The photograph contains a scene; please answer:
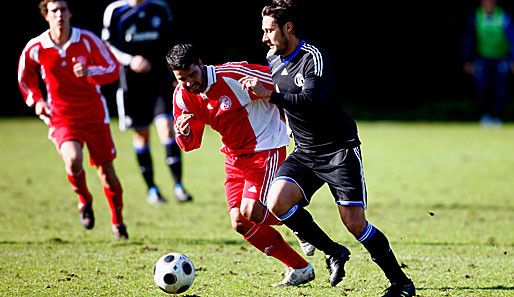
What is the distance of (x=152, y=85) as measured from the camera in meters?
8.49

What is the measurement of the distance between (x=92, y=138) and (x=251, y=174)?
205 centimetres

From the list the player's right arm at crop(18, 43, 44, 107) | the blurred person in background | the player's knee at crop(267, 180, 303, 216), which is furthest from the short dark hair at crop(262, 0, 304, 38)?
the blurred person in background

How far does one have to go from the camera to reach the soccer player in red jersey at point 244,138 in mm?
4777

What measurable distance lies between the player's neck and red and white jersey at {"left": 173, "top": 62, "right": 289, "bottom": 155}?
184 cm

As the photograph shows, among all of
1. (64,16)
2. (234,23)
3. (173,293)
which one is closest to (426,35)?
(234,23)

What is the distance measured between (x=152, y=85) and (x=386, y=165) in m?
4.11

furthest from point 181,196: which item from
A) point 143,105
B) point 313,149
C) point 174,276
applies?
point 313,149

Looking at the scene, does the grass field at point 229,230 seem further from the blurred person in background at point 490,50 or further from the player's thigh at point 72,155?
the blurred person in background at point 490,50

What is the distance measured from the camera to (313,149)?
14.7 feet

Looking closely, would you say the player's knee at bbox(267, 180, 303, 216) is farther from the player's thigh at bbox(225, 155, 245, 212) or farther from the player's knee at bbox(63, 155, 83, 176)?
the player's knee at bbox(63, 155, 83, 176)

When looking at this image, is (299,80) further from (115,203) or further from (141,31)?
(141,31)

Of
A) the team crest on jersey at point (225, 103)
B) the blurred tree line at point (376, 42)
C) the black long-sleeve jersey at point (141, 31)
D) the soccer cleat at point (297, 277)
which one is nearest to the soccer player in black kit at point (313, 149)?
the soccer cleat at point (297, 277)

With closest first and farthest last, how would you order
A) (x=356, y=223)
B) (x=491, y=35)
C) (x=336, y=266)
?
(x=356, y=223)
(x=336, y=266)
(x=491, y=35)

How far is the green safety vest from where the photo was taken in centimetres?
1556
